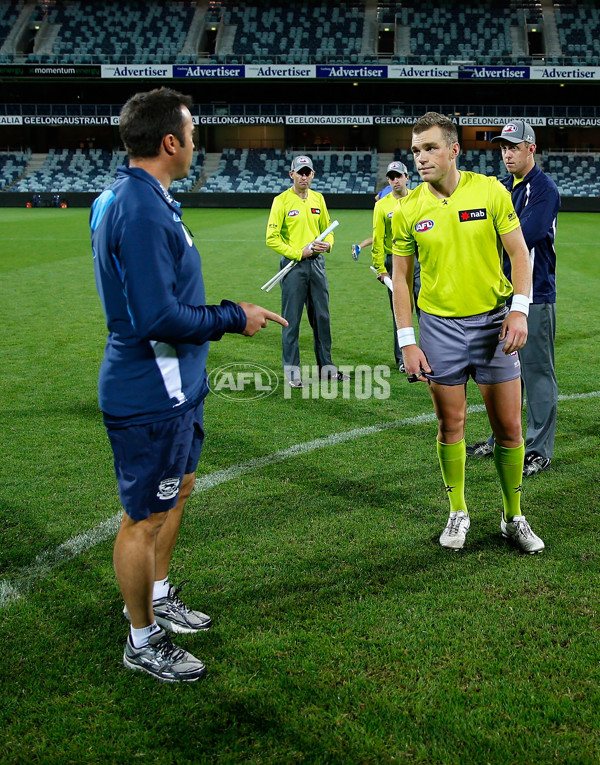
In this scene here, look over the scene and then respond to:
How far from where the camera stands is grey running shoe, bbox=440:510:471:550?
12.8 feet

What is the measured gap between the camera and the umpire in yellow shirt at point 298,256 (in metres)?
7.21

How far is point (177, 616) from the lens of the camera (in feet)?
10.5

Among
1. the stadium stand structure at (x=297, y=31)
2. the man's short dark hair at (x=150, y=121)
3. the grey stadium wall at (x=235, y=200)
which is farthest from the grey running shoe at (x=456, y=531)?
the stadium stand structure at (x=297, y=31)

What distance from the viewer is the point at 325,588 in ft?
11.5

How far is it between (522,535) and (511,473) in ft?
1.11

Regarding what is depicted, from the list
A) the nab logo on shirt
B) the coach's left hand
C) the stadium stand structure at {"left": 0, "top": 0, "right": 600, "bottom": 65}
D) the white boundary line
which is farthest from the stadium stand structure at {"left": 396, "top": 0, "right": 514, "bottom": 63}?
the coach's left hand

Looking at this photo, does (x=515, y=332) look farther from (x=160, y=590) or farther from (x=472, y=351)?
(x=160, y=590)

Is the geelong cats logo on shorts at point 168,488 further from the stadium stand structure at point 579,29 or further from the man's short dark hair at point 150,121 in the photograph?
the stadium stand structure at point 579,29

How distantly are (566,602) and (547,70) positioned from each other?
44323 millimetres

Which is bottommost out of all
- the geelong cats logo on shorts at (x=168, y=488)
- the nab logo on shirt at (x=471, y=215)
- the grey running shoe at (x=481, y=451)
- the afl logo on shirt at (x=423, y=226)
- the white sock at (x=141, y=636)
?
the grey running shoe at (x=481, y=451)

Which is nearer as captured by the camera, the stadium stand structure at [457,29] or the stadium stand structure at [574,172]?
the stadium stand structure at [574,172]

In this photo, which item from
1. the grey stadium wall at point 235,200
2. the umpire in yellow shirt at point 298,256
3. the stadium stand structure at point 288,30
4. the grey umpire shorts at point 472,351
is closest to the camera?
the grey umpire shorts at point 472,351

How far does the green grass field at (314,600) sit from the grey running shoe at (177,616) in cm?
6

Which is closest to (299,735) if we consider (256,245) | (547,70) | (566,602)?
(566,602)
